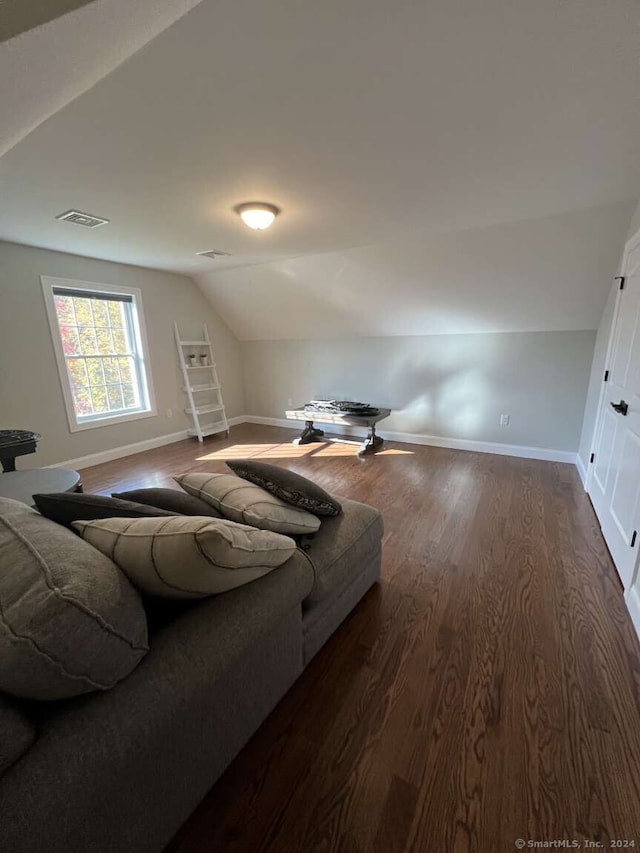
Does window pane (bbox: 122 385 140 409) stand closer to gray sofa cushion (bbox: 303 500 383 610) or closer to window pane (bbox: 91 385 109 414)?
window pane (bbox: 91 385 109 414)

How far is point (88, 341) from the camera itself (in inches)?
152

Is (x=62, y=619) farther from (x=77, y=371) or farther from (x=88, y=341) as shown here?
(x=88, y=341)

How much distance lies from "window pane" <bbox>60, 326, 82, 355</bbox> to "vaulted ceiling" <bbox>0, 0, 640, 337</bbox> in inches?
35.1

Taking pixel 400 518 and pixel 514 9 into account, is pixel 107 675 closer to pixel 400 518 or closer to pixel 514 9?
pixel 514 9

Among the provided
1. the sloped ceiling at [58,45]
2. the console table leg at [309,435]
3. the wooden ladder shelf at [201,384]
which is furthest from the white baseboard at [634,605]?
the wooden ladder shelf at [201,384]

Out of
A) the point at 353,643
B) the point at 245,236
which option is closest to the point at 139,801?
the point at 353,643

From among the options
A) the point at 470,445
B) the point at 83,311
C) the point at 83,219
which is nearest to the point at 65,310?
the point at 83,311

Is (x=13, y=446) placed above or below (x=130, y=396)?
below

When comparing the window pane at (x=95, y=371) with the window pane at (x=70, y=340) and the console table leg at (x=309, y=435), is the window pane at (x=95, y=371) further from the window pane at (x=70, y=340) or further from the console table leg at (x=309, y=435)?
the console table leg at (x=309, y=435)

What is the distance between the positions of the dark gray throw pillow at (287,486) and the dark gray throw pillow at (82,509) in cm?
46

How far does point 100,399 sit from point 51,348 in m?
0.73

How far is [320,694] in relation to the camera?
4.40 feet

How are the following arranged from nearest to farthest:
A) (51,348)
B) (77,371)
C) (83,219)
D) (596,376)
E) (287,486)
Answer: (287,486), (83,219), (596,376), (51,348), (77,371)

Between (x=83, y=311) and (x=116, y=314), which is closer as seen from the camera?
(x=83, y=311)
